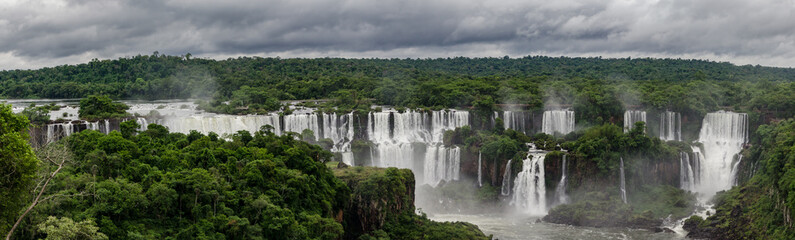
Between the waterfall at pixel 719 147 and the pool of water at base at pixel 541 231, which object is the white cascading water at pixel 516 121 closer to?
the waterfall at pixel 719 147

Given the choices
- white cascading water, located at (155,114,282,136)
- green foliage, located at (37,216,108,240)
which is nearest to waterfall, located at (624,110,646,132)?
white cascading water, located at (155,114,282,136)

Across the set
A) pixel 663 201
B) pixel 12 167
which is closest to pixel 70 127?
pixel 12 167

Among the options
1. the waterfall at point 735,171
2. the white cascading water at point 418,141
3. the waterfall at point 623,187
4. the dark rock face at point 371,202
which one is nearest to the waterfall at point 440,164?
the white cascading water at point 418,141

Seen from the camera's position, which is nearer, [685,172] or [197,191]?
[197,191]

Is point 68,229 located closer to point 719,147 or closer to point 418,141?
point 418,141

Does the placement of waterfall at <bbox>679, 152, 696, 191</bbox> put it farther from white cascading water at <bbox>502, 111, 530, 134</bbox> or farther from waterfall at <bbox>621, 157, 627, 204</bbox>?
white cascading water at <bbox>502, 111, 530, 134</bbox>
